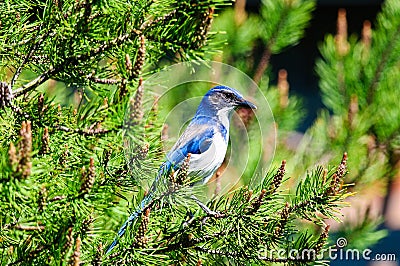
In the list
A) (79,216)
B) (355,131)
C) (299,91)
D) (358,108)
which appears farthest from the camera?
(299,91)

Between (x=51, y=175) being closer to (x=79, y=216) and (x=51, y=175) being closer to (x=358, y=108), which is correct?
(x=79, y=216)

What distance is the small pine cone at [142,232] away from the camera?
514 millimetres

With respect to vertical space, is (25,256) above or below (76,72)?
below

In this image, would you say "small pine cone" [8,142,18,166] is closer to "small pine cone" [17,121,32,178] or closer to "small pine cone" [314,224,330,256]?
"small pine cone" [17,121,32,178]

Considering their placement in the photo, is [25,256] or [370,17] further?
[370,17]

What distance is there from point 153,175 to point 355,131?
0.54 metres

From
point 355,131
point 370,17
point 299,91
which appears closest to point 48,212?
point 355,131

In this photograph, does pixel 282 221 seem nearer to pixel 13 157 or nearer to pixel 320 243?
pixel 320 243

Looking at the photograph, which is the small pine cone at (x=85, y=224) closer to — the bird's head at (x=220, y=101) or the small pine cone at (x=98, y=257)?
the small pine cone at (x=98, y=257)

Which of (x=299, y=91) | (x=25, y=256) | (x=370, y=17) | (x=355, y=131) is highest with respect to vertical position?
(x=370, y=17)

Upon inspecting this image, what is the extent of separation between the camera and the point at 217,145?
0.52 meters

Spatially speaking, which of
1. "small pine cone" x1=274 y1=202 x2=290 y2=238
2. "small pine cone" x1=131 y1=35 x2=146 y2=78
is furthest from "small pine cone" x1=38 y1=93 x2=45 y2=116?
"small pine cone" x1=274 y1=202 x2=290 y2=238

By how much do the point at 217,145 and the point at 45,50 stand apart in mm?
180

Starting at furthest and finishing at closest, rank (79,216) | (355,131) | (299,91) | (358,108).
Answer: (299,91) → (358,108) → (355,131) → (79,216)
